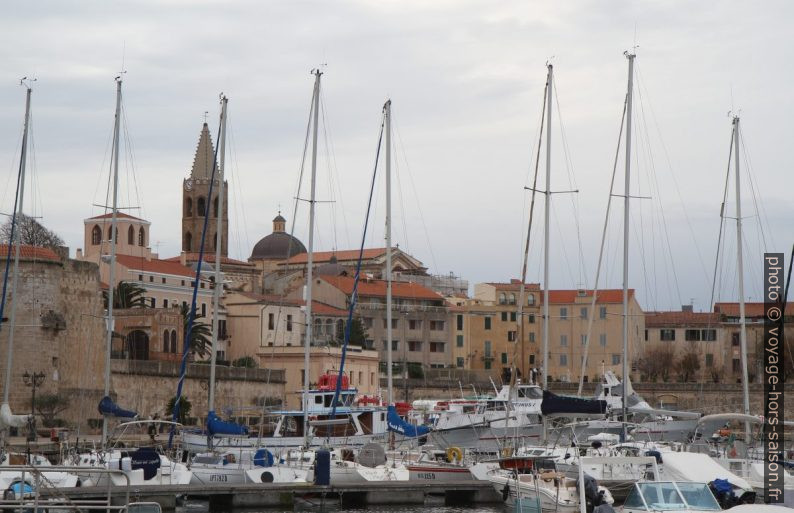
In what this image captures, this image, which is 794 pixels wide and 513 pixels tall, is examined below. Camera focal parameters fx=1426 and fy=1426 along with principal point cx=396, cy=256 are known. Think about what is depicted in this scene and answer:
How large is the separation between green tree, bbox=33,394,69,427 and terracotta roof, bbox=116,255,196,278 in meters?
45.9

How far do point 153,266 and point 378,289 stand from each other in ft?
61.7

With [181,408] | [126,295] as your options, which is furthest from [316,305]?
[181,408]

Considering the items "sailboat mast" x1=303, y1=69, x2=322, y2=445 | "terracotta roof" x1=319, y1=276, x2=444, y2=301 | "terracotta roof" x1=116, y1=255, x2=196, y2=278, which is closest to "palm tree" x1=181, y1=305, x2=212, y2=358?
"terracotta roof" x1=116, y1=255, x2=196, y2=278

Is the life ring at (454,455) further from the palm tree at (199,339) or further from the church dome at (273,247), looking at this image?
the church dome at (273,247)

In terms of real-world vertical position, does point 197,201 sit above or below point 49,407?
above

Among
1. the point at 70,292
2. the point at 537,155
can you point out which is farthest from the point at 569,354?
the point at 537,155

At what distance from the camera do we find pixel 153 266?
112312 millimetres

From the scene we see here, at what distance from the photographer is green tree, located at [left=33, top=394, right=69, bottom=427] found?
61969mm

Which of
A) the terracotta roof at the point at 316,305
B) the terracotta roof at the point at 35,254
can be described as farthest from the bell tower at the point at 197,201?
the terracotta roof at the point at 35,254

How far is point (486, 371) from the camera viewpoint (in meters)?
109

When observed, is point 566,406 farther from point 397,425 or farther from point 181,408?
point 181,408

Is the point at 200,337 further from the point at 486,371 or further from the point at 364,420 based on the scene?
the point at 364,420

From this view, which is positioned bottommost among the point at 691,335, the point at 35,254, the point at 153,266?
the point at 691,335

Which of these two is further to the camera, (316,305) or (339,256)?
(339,256)
